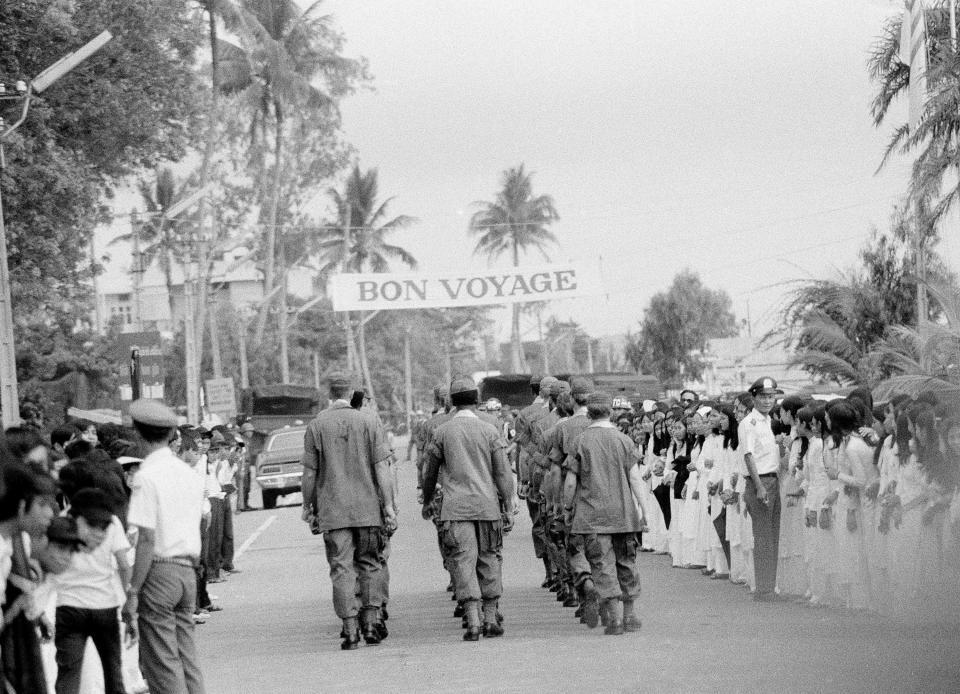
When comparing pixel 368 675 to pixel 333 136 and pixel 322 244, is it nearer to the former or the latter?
pixel 333 136

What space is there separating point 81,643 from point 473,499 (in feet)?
15.9

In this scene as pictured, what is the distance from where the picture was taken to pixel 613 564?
483 inches

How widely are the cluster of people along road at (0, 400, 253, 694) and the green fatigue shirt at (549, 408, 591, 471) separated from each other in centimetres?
484

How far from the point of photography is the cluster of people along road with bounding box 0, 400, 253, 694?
23.9 ft

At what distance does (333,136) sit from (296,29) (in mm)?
5033

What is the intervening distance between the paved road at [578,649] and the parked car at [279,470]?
17962 mm

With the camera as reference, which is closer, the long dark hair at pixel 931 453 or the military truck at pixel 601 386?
the long dark hair at pixel 931 453

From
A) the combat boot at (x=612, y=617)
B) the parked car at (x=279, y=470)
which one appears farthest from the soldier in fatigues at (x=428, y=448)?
the parked car at (x=279, y=470)

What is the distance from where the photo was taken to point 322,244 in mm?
72438

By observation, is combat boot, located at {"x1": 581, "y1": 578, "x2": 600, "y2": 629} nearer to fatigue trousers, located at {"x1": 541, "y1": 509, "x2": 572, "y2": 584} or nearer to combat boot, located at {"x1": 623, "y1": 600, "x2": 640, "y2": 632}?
combat boot, located at {"x1": 623, "y1": 600, "x2": 640, "y2": 632}

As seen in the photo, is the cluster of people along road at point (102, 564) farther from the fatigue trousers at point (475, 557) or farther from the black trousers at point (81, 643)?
the fatigue trousers at point (475, 557)

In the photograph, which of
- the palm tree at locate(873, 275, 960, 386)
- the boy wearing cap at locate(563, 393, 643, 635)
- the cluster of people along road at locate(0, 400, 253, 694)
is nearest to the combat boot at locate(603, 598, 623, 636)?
the boy wearing cap at locate(563, 393, 643, 635)

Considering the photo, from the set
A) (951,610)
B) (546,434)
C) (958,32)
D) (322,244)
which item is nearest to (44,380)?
(322,244)

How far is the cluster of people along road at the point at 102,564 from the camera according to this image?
729 centimetres
